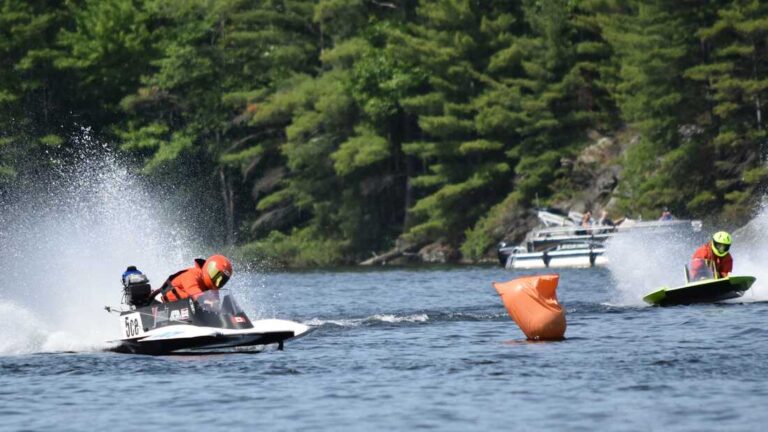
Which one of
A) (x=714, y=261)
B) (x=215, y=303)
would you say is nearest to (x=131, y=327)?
(x=215, y=303)

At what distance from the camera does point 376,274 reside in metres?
60.6

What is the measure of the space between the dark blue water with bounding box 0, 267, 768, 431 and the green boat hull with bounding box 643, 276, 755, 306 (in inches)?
16.0

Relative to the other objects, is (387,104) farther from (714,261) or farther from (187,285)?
(187,285)

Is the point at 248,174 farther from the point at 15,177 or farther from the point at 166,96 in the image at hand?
the point at 15,177

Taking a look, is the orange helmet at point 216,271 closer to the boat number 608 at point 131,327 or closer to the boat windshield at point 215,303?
the boat windshield at point 215,303

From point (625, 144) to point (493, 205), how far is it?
7298mm

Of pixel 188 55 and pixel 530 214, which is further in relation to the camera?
pixel 188 55

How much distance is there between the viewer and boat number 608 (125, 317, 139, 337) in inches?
1013

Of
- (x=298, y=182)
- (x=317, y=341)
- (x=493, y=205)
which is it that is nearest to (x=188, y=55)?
(x=298, y=182)

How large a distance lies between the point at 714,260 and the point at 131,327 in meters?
12.2

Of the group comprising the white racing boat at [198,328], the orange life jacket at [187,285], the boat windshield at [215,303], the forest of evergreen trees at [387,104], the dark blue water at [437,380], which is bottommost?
the dark blue water at [437,380]

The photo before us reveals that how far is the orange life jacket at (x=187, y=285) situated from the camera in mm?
25359

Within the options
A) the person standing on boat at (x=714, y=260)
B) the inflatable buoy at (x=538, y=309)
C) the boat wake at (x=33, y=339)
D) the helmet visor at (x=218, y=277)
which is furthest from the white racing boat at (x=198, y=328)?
the person standing on boat at (x=714, y=260)

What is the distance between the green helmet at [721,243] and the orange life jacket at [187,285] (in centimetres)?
1105
